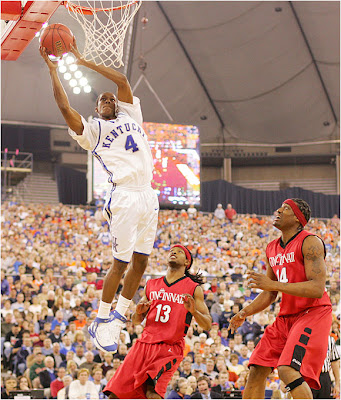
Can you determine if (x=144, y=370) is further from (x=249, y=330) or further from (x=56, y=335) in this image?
(x=249, y=330)

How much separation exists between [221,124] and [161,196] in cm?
872

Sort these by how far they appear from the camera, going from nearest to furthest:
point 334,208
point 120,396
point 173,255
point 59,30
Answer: point 59,30 < point 120,396 < point 173,255 < point 334,208

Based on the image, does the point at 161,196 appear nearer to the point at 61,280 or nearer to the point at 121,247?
the point at 61,280

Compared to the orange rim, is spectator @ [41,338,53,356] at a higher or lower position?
lower

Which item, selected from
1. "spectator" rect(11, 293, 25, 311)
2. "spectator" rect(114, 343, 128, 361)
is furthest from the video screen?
"spectator" rect(114, 343, 128, 361)

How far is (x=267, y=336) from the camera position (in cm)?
598

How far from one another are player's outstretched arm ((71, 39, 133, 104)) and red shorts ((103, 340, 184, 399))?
2460 mm

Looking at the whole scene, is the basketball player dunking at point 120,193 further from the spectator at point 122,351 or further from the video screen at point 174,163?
the video screen at point 174,163

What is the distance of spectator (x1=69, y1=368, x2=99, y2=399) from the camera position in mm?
9906

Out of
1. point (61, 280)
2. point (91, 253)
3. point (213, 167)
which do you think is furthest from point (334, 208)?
point (61, 280)

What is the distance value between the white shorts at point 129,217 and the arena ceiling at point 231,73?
657 inches

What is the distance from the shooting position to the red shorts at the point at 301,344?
18.2 ft

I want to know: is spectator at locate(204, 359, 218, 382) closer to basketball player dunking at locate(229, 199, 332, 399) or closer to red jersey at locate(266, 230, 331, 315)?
basketball player dunking at locate(229, 199, 332, 399)

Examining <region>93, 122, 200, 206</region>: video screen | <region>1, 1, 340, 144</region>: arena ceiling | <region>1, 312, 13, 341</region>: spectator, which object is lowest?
<region>1, 312, 13, 341</region>: spectator
